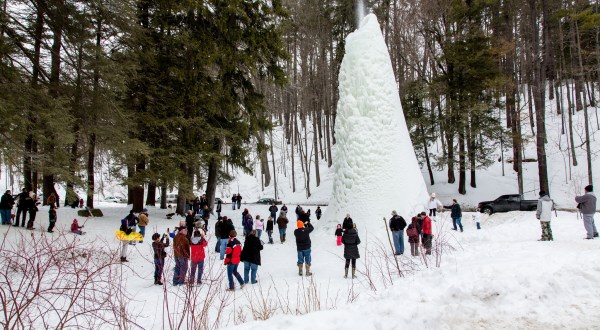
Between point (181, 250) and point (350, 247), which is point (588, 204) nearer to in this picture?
point (350, 247)

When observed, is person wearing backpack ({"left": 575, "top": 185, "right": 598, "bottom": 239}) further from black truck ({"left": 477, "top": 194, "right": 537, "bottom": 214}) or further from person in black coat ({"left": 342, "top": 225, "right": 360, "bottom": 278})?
black truck ({"left": 477, "top": 194, "right": 537, "bottom": 214})

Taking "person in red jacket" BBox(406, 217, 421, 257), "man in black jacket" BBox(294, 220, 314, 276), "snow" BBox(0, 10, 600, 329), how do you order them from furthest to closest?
"person in red jacket" BBox(406, 217, 421, 257), "man in black jacket" BBox(294, 220, 314, 276), "snow" BBox(0, 10, 600, 329)

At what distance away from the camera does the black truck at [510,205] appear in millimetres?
19359

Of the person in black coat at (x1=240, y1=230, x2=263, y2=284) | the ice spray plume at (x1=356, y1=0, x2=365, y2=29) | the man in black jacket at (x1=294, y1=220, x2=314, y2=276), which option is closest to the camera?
the person in black coat at (x1=240, y1=230, x2=263, y2=284)

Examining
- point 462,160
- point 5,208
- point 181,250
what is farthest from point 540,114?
point 5,208

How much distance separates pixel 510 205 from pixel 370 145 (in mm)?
9900

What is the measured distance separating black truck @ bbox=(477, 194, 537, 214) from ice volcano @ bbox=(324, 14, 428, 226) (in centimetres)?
691

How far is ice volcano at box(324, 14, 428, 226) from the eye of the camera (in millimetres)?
14227

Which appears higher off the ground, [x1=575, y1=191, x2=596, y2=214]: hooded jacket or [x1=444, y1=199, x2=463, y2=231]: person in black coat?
[x1=575, y1=191, x2=596, y2=214]: hooded jacket

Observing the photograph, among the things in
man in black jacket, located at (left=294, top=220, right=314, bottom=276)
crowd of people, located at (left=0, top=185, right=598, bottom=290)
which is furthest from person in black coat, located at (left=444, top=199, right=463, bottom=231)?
man in black jacket, located at (left=294, top=220, right=314, bottom=276)

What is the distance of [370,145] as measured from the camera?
14.8 meters

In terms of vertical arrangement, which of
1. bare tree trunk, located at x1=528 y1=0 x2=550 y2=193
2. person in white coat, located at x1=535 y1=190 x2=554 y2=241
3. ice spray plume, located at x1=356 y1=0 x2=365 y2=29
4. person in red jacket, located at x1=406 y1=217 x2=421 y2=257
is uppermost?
ice spray plume, located at x1=356 y1=0 x2=365 y2=29

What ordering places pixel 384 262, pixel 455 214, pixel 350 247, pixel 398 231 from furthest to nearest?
1. pixel 455 214
2. pixel 398 231
3. pixel 384 262
4. pixel 350 247

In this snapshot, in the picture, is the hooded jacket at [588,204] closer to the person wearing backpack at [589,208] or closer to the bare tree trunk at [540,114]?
the person wearing backpack at [589,208]
